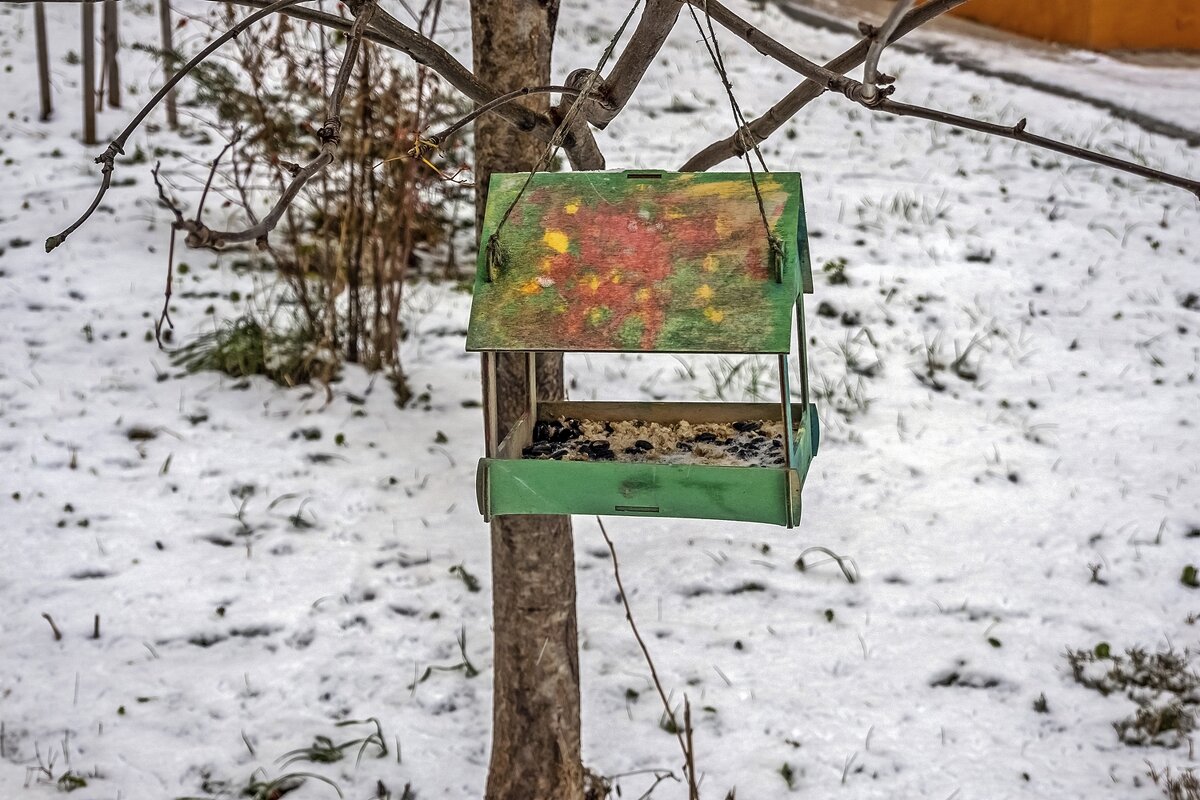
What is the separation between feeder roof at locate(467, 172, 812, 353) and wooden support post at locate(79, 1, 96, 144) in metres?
5.03

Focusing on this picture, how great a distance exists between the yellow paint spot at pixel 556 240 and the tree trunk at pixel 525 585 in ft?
→ 1.66

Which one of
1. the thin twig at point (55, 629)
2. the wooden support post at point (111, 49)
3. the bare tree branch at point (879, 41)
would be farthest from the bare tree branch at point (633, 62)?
the wooden support post at point (111, 49)

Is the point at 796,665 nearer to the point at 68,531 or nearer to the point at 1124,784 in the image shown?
the point at 1124,784

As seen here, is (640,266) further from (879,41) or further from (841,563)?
(841,563)

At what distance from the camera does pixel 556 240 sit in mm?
1863

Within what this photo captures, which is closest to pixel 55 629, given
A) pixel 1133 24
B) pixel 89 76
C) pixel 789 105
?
pixel 789 105

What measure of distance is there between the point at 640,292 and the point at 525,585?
35.9 inches

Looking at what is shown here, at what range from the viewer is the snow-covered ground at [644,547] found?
2.95m

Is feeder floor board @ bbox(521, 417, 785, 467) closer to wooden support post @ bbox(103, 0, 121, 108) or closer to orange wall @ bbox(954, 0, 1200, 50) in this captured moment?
wooden support post @ bbox(103, 0, 121, 108)

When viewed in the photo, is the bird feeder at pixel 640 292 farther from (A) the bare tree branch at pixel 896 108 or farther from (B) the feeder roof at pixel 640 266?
(A) the bare tree branch at pixel 896 108

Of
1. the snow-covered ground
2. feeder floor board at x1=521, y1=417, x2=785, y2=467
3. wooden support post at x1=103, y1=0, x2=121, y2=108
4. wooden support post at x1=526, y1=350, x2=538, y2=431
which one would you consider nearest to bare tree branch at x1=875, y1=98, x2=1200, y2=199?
feeder floor board at x1=521, y1=417, x2=785, y2=467

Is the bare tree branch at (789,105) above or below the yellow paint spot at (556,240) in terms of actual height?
above

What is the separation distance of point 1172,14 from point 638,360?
27.6 feet

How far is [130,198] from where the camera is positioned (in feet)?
19.9
